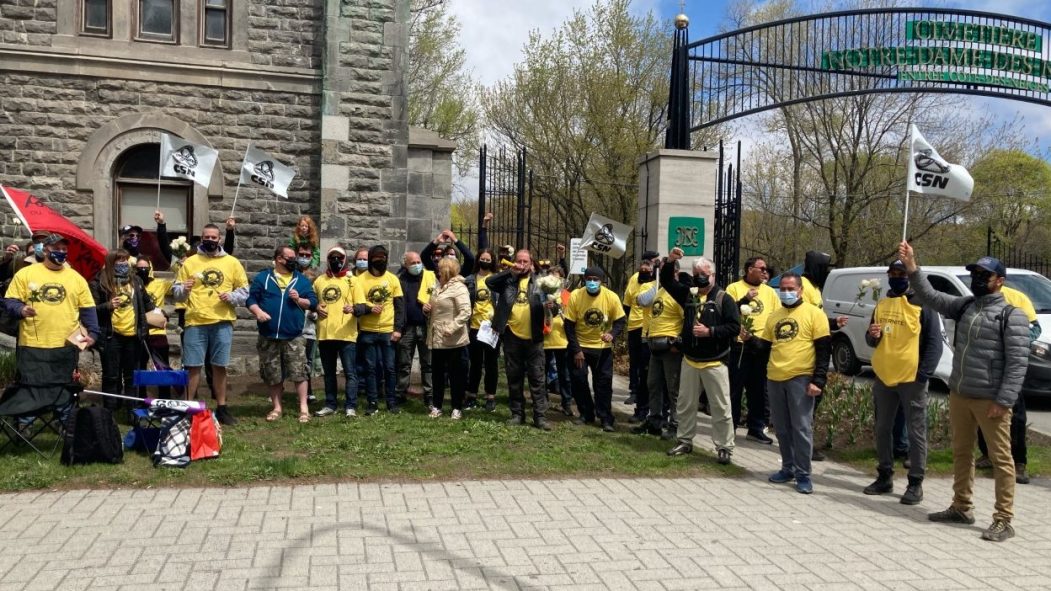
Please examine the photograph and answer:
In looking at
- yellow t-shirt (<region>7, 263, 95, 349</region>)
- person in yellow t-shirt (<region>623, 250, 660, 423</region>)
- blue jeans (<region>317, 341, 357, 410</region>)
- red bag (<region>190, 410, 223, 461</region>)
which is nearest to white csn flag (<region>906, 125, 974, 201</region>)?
person in yellow t-shirt (<region>623, 250, 660, 423</region>)

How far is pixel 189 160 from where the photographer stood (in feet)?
34.5

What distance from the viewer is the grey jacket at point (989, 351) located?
18.8 ft

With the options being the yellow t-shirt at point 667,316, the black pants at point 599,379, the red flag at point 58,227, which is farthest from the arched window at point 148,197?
the yellow t-shirt at point 667,316

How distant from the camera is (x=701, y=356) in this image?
7730 mm

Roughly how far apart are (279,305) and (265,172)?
10.1ft

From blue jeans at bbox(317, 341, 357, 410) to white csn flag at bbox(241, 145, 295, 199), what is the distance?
2863mm

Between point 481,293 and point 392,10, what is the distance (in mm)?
5108

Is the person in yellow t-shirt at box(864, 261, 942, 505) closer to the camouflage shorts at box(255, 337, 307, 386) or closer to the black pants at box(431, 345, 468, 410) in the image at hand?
the black pants at box(431, 345, 468, 410)

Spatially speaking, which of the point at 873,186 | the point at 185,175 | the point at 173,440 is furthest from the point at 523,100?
the point at 173,440

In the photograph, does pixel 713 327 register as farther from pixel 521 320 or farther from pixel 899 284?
pixel 521 320

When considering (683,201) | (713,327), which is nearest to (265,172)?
(683,201)

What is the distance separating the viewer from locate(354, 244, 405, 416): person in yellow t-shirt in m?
9.20

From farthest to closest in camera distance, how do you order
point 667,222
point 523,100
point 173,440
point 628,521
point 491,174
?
point 523,100 → point 491,174 → point 667,222 → point 173,440 → point 628,521

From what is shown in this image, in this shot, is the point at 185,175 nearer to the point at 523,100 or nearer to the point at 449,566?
the point at 449,566
